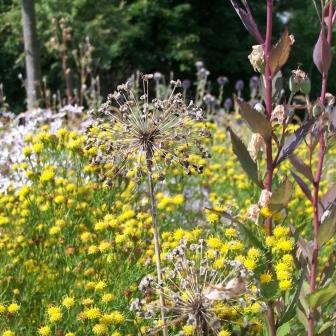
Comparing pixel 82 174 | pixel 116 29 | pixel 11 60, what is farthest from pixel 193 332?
pixel 11 60

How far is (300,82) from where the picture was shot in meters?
2.21

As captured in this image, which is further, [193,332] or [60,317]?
[60,317]

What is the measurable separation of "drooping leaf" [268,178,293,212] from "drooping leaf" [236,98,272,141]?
0.54 feet

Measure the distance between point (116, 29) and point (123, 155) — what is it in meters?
14.1

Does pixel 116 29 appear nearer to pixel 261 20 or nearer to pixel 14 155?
pixel 261 20

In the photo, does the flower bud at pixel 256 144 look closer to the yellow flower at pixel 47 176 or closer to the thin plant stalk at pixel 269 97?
the thin plant stalk at pixel 269 97

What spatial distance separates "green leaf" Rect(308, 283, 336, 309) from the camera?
212 cm

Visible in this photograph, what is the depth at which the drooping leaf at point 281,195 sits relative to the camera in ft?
7.04

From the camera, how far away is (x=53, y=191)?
11.0 ft

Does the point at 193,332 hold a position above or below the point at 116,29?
above

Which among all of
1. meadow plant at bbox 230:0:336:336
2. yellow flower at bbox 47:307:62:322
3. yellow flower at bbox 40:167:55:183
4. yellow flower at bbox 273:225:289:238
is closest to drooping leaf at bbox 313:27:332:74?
meadow plant at bbox 230:0:336:336

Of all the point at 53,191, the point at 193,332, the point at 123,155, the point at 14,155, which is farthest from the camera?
the point at 14,155

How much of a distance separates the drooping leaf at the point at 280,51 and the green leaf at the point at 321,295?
0.73 metres

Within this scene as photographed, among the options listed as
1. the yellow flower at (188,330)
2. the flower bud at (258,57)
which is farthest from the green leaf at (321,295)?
the flower bud at (258,57)
